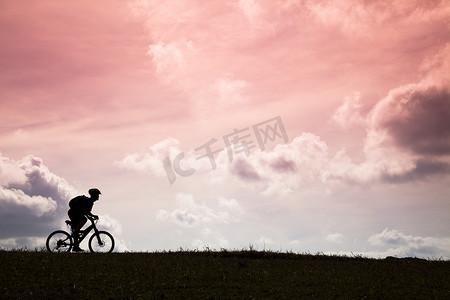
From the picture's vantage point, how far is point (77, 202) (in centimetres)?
2650

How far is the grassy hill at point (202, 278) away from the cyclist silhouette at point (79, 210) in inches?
95.9

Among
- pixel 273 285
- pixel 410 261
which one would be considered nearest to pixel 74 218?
pixel 273 285

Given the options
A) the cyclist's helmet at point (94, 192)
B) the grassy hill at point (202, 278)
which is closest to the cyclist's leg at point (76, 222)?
the cyclist's helmet at point (94, 192)

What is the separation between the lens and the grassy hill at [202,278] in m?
17.5

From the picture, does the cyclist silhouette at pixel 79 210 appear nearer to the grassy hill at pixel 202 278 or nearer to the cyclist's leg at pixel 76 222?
the cyclist's leg at pixel 76 222

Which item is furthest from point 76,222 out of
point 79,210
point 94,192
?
point 94,192

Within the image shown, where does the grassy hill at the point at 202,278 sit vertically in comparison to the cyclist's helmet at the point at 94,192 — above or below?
below

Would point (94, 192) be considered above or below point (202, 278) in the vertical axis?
above

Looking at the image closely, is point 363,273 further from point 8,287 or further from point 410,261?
point 8,287

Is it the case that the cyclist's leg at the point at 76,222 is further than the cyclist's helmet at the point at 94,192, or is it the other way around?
the cyclist's leg at the point at 76,222

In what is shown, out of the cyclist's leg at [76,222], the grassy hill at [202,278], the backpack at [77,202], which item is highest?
the backpack at [77,202]

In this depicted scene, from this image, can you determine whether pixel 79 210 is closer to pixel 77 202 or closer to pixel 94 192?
pixel 77 202

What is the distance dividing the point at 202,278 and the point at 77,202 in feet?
33.7

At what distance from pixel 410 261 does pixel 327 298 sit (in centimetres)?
1247
